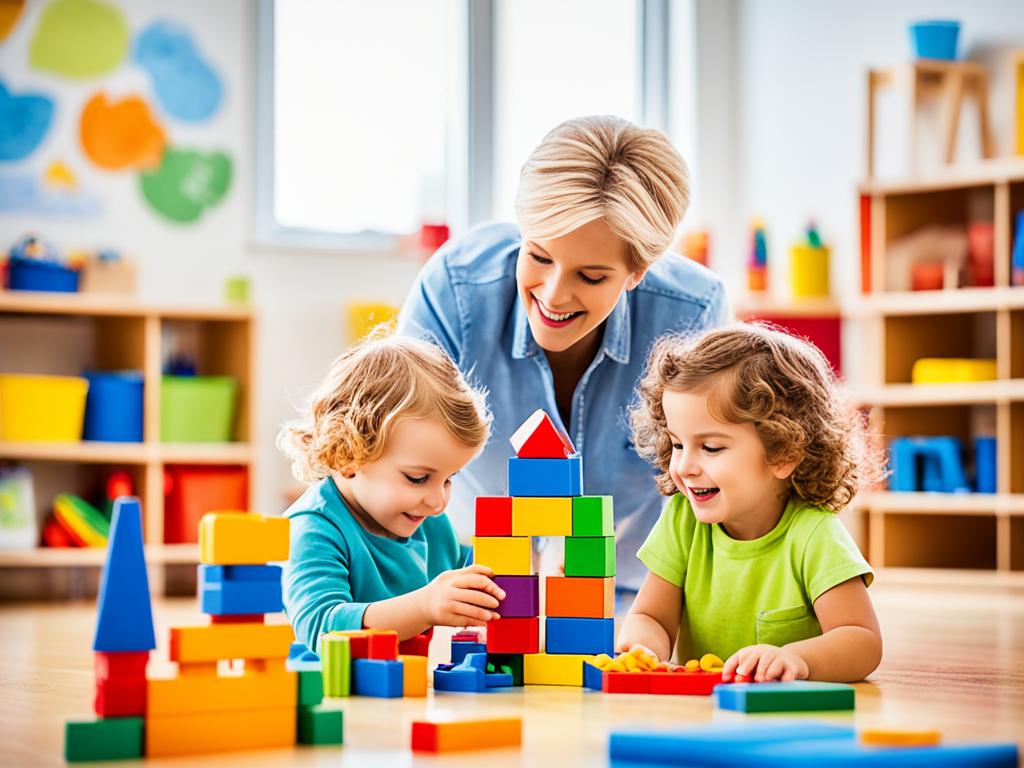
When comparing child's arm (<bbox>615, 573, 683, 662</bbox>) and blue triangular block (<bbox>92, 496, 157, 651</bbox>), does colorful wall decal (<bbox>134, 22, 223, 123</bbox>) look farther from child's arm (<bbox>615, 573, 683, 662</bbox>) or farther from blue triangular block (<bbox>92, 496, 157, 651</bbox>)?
blue triangular block (<bbox>92, 496, 157, 651</bbox>)

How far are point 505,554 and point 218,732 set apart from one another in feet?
1.76

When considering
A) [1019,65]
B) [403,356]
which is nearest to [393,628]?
[403,356]

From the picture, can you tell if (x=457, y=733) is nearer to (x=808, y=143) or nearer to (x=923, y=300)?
(x=923, y=300)

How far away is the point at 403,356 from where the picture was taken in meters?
2.05

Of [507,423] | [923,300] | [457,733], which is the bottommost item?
[457,733]

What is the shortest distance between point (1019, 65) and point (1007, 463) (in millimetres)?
1325

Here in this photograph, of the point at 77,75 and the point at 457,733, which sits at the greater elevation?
the point at 77,75

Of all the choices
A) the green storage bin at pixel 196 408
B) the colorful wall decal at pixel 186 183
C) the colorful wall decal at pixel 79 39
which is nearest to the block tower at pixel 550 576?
the green storage bin at pixel 196 408

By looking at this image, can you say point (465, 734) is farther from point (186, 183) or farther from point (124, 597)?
point (186, 183)

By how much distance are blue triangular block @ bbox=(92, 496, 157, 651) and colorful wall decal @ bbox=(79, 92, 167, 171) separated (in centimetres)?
376

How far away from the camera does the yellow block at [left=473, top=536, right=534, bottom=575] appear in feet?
5.77

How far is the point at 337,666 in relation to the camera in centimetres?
166

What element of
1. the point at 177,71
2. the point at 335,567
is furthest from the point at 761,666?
the point at 177,71

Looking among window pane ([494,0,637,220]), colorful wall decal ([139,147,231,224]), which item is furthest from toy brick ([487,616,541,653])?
window pane ([494,0,637,220])
